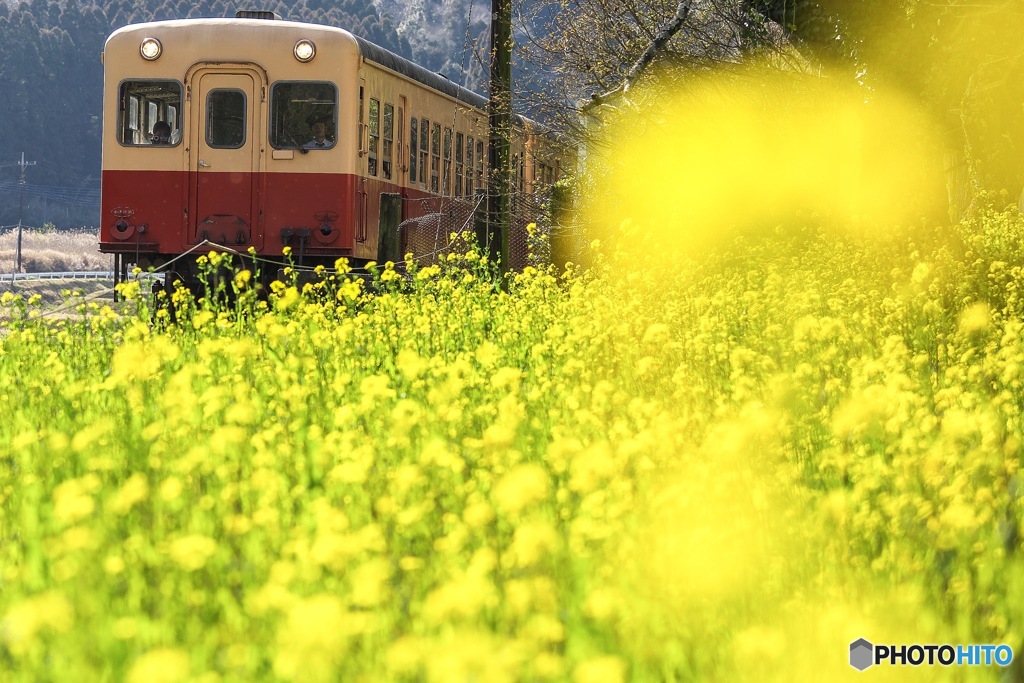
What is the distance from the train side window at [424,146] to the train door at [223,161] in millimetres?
2628

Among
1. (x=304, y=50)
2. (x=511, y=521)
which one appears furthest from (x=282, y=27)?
(x=511, y=521)

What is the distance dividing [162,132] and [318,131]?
1.60 meters

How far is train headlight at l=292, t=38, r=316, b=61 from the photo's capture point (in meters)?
13.7

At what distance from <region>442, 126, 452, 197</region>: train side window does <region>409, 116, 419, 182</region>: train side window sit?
1.12m

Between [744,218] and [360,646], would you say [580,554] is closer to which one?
[360,646]

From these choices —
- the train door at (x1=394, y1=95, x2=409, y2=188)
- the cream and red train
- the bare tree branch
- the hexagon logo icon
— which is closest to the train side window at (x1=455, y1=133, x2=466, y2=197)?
the train door at (x1=394, y1=95, x2=409, y2=188)

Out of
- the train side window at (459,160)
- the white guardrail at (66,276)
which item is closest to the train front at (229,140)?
the train side window at (459,160)

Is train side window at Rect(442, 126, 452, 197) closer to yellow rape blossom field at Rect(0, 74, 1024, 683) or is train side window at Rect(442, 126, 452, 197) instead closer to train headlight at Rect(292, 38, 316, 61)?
train headlight at Rect(292, 38, 316, 61)

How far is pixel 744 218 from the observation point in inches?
605

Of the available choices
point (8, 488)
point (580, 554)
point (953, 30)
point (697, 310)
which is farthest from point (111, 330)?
point (953, 30)

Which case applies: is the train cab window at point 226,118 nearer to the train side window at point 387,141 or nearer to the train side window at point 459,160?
the train side window at point 387,141

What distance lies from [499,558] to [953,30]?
9934mm

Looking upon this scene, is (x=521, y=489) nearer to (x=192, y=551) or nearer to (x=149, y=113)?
(x=192, y=551)

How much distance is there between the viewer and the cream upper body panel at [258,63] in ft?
45.0
